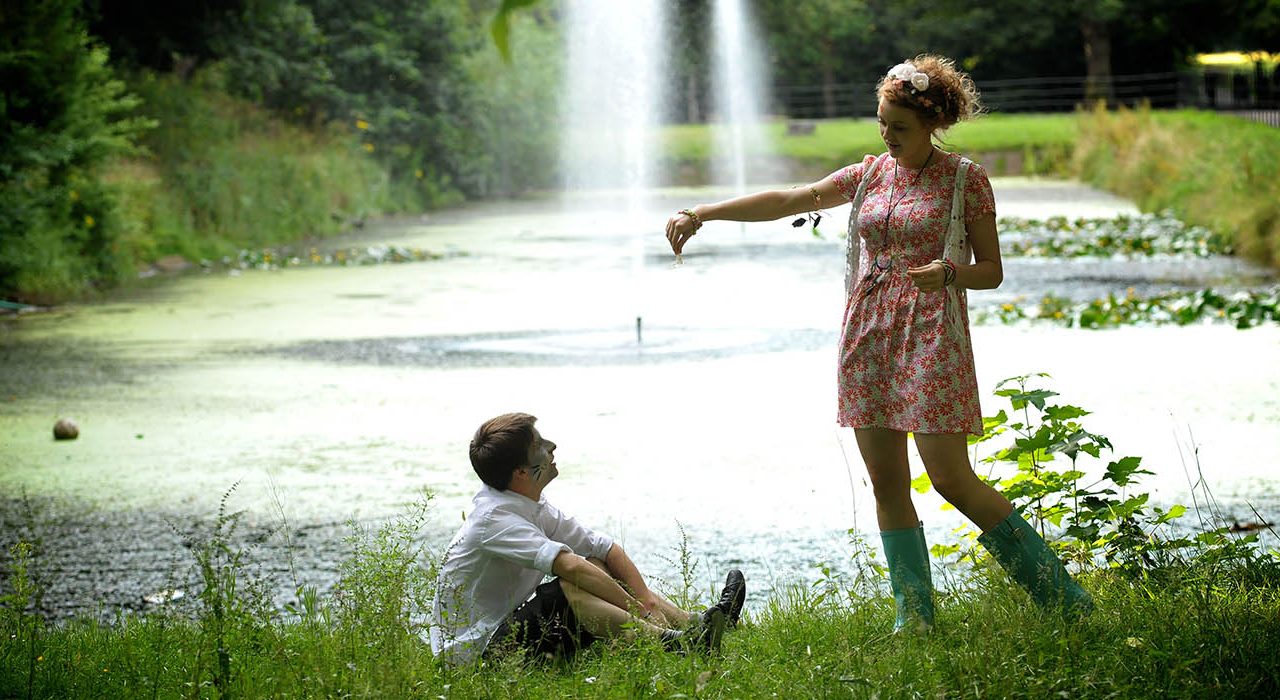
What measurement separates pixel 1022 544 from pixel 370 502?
338cm

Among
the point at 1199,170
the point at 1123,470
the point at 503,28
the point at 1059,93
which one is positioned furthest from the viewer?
the point at 1059,93

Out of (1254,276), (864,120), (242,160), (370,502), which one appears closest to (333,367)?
(370,502)

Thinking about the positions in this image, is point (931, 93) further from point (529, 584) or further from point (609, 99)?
point (609, 99)

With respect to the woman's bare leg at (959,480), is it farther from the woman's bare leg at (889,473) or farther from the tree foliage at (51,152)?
the tree foliage at (51,152)

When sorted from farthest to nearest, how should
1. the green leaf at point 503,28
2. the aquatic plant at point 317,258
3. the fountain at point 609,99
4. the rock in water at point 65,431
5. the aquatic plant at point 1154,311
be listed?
the fountain at point 609,99
the aquatic plant at point 317,258
the aquatic plant at point 1154,311
the rock in water at point 65,431
the green leaf at point 503,28

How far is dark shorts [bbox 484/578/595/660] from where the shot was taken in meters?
3.88

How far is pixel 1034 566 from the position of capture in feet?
12.5

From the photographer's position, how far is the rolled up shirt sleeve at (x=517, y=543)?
3910 mm

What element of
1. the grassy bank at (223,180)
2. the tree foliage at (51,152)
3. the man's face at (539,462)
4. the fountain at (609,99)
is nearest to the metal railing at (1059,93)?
the fountain at (609,99)

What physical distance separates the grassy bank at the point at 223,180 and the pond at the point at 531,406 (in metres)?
2.41

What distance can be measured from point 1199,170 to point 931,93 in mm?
17907

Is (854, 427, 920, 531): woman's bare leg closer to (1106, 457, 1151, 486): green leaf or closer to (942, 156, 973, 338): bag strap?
(942, 156, 973, 338): bag strap

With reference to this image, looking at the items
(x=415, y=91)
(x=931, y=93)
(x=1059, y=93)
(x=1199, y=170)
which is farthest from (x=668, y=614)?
(x=1059, y=93)

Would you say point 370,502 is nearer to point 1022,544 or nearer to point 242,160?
point 1022,544
